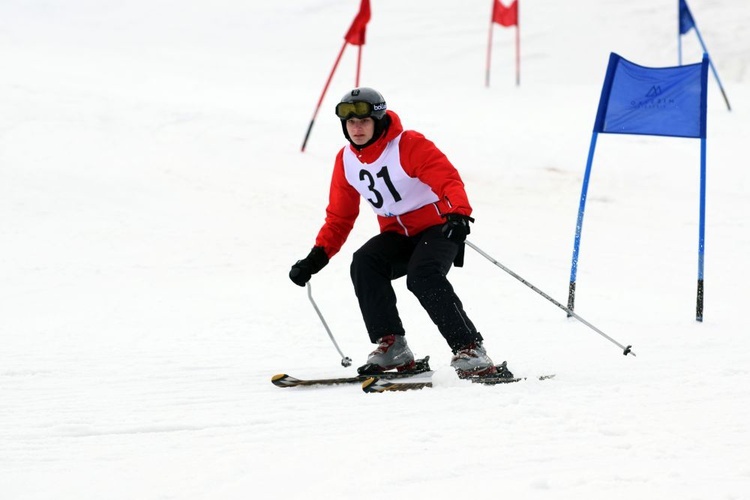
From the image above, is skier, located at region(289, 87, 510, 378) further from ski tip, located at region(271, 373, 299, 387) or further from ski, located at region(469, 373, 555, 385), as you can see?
ski tip, located at region(271, 373, 299, 387)

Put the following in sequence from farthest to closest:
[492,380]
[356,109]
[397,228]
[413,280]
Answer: [397,228], [356,109], [413,280], [492,380]

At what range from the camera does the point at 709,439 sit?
3.22m

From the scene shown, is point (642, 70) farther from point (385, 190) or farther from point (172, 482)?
point (172, 482)

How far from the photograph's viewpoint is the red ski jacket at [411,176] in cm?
433

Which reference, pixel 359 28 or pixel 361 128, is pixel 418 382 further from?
pixel 359 28

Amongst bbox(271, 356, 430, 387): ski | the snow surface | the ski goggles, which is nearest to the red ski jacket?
the ski goggles

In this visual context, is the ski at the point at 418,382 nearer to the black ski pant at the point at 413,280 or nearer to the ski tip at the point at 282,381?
the black ski pant at the point at 413,280

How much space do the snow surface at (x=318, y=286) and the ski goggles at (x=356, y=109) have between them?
1.40 meters

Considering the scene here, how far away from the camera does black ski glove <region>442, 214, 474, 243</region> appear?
164 inches

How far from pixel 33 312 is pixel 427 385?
3.81 meters

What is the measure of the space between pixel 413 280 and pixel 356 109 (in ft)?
3.03

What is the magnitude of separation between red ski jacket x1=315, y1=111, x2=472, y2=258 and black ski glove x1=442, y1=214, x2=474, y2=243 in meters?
0.04

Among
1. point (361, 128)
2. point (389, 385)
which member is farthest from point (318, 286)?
point (389, 385)

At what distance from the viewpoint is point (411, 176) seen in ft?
14.8
